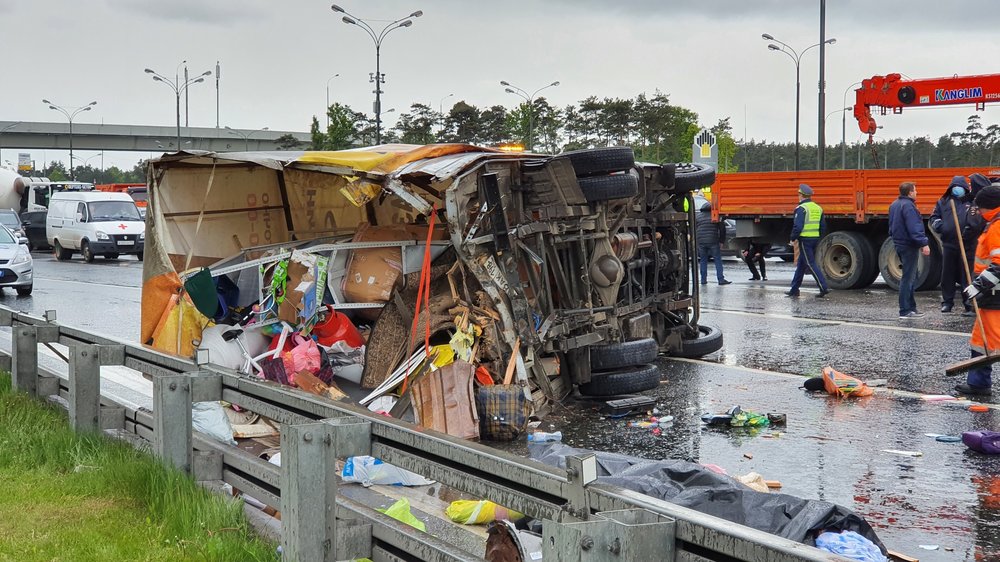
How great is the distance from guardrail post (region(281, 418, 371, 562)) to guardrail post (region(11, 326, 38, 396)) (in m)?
4.05

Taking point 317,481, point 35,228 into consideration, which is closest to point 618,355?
point 317,481

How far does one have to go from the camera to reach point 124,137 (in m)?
87.9

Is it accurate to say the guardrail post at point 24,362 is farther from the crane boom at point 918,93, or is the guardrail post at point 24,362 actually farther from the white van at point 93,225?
the white van at point 93,225

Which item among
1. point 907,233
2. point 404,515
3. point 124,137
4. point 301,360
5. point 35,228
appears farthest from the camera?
point 124,137

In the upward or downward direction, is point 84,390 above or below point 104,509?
above

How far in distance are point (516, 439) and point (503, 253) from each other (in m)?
1.41

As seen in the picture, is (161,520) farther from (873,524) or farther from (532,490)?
(873,524)

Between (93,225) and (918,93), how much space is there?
73.9ft

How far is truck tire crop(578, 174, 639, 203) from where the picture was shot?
27.4 ft

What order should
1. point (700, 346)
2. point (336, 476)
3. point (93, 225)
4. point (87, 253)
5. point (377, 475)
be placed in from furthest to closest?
point (93, 225) < point (87, 253) < point (700, 346) < point (377, 475) < point (336, 476)

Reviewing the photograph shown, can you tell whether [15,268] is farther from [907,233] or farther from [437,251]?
[907,233]

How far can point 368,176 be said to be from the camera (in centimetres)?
767

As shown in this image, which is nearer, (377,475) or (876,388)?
(377,475)

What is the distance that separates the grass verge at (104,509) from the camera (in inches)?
169
